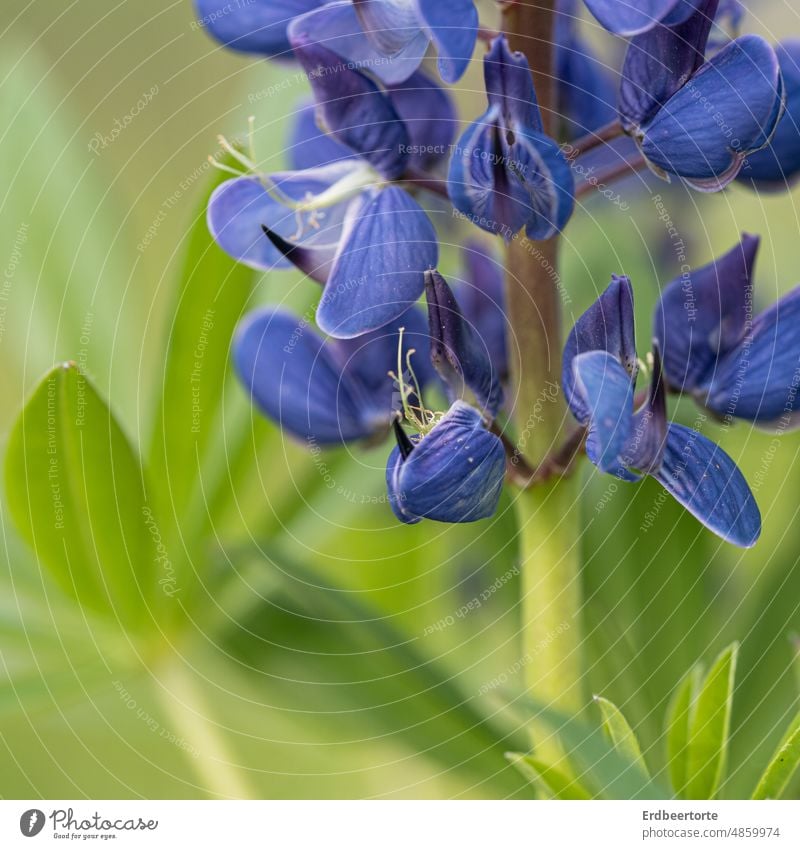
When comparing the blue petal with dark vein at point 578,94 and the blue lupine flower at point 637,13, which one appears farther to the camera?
the blue petal with dark vein at point 578,94

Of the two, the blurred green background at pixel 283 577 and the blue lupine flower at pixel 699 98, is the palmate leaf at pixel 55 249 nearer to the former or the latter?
the blurred green background at pixel 283 577

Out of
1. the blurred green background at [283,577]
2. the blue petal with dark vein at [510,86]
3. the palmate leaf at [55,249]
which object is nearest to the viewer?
the blue petal with dark vein at [510,86]

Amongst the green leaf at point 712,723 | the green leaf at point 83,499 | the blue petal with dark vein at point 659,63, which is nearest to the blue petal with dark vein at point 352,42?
the blue petal with dark vein at point 659,63

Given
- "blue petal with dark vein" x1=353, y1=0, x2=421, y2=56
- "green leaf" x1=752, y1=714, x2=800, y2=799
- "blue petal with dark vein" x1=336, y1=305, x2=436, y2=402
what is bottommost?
"green leaf" x1=752, y1=714, x2=800, y2=799

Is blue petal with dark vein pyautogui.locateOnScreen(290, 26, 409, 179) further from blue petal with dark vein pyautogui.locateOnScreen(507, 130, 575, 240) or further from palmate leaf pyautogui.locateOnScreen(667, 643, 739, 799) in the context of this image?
palmate leaf pyautogui.locateOnScreen(667, 643, 739, 799)

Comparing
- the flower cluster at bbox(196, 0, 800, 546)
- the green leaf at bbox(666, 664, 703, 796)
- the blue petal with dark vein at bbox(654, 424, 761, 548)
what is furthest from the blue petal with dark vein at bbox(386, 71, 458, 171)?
the green leaf at bbox(666, 664, 703, 796)

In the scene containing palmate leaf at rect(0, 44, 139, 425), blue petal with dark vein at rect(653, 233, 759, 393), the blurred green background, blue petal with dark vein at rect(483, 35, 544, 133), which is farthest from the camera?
palmate leaf at rect(0, 44, 139, 425)

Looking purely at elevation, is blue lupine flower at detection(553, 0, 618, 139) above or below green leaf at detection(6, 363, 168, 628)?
above

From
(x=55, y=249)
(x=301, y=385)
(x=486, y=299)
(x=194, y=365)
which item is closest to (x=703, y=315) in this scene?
(x=486, y=299)

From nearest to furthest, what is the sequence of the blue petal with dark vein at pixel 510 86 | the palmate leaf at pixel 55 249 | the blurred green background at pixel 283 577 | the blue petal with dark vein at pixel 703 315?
1. the blue petal with dark vein at pixel 510 86
2. the blue petal with dark vein at pixel 703 315
3. the blurred green background at pixel 283 577
4. the palmate leaf at pixel 55 249

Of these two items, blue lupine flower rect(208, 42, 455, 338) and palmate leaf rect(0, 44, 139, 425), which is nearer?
blue lupine flower rect(208, 42, 455, 338)
